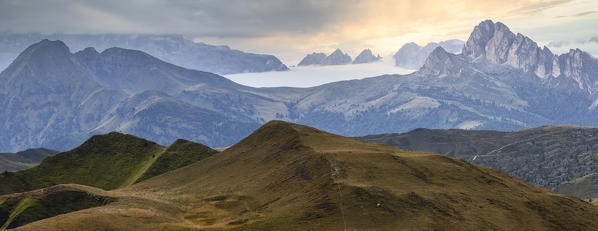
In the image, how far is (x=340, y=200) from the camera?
393 ft

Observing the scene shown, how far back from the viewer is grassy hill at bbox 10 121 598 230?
381 ft

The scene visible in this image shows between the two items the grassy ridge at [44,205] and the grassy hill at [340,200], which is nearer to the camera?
the grassy hill at [340,200]

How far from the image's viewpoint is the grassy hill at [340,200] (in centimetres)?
11606

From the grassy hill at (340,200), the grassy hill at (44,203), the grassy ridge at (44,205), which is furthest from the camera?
the grassy hill at (44,203)

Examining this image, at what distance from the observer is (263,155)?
17912 centimetres

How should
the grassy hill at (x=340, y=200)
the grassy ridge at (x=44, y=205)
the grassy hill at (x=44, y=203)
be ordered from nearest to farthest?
the grassy hill at (x=340, y=200)
the grassy ridge at (x=44, y=205)
the grassy hill at (x=44, y=203)

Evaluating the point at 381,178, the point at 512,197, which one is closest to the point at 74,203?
the point at 381,178

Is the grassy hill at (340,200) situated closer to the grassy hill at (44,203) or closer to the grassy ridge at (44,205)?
the grassy ridge at (44,205)

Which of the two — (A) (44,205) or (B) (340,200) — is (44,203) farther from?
(B) (340,200)

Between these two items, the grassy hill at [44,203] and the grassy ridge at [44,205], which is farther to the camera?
the grassy hill at [44,203]

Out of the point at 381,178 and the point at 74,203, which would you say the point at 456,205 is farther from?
the point at 74,203

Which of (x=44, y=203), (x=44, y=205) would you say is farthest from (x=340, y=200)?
(x=44, y=203)

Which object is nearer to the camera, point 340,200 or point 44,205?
point 340,200

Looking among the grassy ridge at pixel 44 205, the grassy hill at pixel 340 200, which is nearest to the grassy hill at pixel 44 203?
the grassy ridge at pixel 44 205
